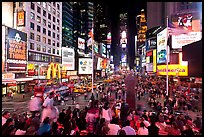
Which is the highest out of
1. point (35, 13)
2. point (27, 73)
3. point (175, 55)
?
point (35, 13)

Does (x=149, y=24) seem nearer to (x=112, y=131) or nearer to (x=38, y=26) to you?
(x=38, y=26)

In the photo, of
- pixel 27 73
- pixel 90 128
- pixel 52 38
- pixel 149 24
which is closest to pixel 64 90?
pixel 27 73

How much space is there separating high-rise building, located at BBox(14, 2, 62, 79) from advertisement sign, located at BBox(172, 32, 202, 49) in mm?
30668

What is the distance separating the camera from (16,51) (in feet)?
137

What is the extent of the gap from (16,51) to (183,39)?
3188 cm

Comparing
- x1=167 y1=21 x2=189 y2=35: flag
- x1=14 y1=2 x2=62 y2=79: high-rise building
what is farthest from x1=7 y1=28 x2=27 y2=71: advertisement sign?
x1=167 y1=21 x2=189 y2=35: flag

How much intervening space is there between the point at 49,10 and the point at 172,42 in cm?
4113

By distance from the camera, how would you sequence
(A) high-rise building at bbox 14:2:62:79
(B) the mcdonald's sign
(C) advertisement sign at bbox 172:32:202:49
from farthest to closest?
1. (B) the mcdonald's sign
2. (A) high-rise building at bbox 14:2:62:79
3. (C) advertisement sign at bbox 172:32:202:49

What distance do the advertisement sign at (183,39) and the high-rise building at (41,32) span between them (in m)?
30.7

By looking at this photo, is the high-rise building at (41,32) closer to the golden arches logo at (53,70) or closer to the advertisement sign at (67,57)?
the golden arches logo at (53,70)

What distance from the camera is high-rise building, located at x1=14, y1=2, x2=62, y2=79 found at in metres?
51.4

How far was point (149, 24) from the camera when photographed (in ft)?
308

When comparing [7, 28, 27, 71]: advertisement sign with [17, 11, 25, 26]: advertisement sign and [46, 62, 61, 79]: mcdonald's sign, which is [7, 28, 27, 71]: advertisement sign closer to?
[17, 11, 25, 26]: advertisement sign

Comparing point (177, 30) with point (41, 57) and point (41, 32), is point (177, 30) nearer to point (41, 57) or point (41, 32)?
point (41, 57)
